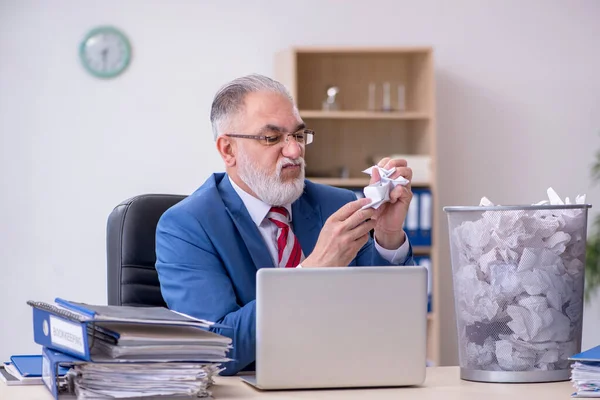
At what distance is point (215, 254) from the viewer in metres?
1.83

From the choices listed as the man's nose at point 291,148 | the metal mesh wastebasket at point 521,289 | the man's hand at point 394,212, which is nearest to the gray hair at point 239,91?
the man's nose at point 291,148

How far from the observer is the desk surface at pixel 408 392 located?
48.7 inches

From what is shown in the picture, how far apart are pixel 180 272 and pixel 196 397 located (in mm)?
582

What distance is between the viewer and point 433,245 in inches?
157

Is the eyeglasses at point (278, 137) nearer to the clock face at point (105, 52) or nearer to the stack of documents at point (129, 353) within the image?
the stack of documents at point (129, 353)

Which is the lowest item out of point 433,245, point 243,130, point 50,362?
point 433,245

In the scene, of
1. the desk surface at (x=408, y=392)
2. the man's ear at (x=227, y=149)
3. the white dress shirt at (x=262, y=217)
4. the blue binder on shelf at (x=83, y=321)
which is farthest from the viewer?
the man's ear at (x=227, y=149)

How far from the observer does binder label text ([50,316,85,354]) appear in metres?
1.14

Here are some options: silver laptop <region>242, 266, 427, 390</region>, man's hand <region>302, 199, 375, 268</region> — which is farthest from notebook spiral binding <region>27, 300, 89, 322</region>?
man's hand <region>302, 199, 375, 268</region>

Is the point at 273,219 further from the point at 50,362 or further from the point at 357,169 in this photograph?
the point at 357,169

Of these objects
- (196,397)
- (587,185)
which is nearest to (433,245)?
(587,185)

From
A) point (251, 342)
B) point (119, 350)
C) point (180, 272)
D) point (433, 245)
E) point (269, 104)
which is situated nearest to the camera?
point (119, 350)

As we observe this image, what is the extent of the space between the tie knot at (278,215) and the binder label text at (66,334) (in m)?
0.83

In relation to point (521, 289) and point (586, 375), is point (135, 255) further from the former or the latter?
point (586, 375)
